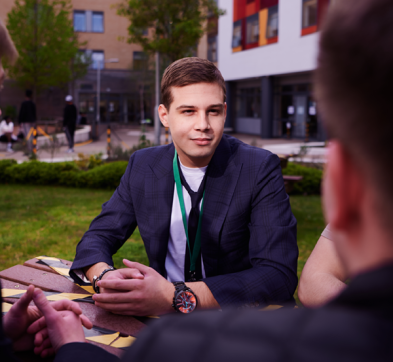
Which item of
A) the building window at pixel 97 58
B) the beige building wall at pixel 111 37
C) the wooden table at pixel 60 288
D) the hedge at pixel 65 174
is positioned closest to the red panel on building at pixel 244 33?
the beige building wall at pixel 111 37

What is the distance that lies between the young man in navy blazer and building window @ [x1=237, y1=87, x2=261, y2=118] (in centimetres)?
2975

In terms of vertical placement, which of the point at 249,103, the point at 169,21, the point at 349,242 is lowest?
the point at 349,242

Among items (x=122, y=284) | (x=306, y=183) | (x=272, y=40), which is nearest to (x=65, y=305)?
(x=122, y=284)

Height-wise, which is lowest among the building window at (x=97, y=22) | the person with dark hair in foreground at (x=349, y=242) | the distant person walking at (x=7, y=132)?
the distant person walking at (x=7, y=132)

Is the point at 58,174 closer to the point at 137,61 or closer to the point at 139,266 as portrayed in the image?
the point at 139,266

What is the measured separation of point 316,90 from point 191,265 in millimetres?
1817

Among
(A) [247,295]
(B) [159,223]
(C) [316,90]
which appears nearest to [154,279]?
(A) [247,295]

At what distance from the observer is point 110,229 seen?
8.58 feet

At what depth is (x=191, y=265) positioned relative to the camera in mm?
2447

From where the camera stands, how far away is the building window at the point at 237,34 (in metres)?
30.7

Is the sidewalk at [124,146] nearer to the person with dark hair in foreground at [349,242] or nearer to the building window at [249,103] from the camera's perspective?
the person with dark hair in foreground at [349,242]

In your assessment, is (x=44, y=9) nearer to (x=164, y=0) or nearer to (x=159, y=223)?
(x=164, y=0)

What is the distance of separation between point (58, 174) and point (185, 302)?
32.3 feet

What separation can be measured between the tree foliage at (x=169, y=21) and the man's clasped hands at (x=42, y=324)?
20.6m
